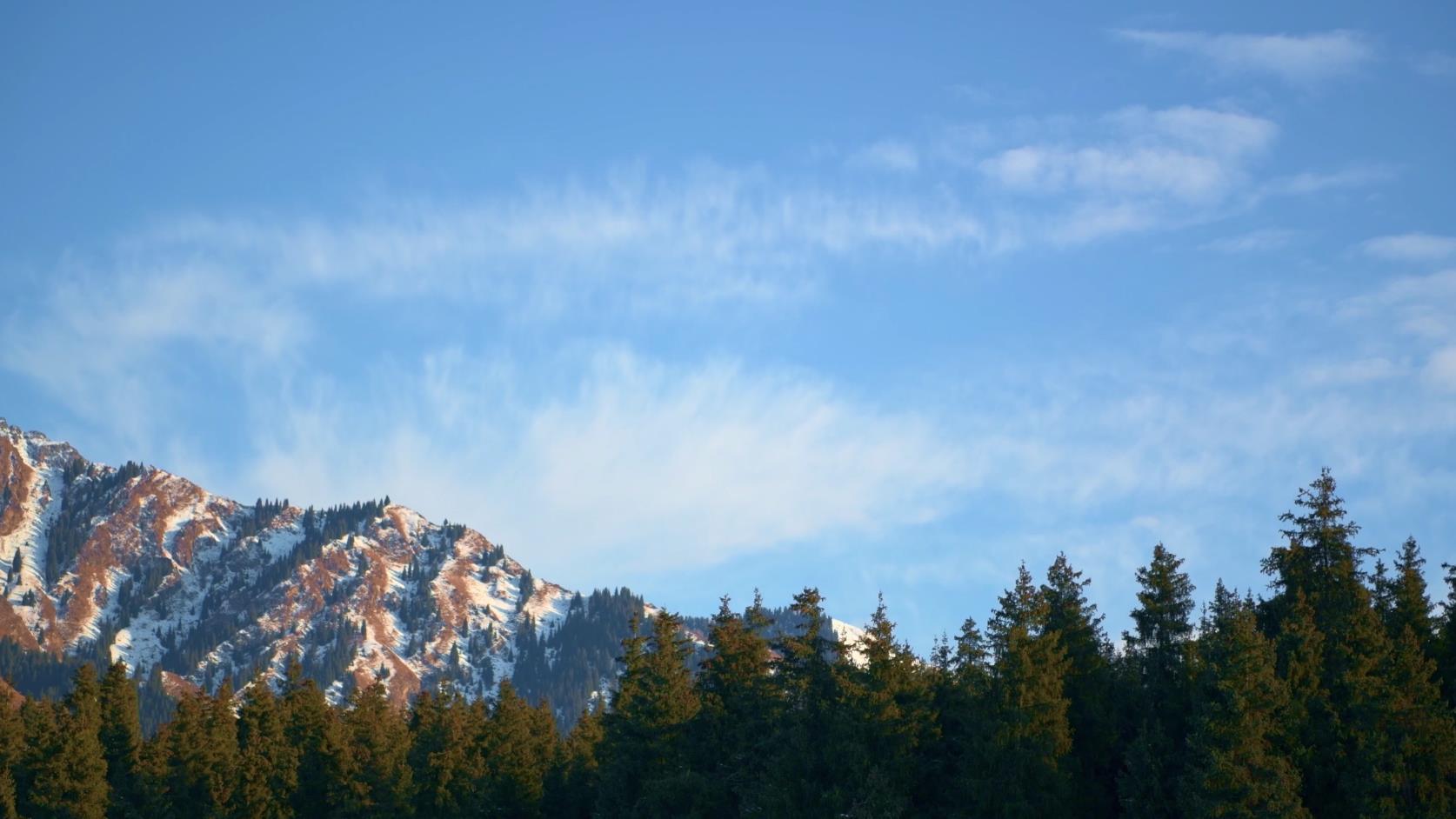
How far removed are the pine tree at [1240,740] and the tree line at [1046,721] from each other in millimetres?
97

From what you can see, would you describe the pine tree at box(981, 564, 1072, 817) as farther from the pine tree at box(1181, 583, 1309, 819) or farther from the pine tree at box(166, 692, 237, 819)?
the pine tree at box(166, 692, 237, 819)

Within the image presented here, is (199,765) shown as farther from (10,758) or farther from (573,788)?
(573,788)

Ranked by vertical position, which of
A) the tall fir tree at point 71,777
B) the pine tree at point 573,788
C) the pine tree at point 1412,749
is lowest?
the pine tree at point 1412,749

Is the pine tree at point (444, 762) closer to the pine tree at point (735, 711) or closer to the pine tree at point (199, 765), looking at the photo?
the pine tree at point (199, 765)

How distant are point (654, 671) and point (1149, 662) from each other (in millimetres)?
26360

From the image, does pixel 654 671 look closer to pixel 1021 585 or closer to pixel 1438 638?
pixel 1021 585

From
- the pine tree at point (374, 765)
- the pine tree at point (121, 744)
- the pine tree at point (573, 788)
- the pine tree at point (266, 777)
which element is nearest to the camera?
the pine tree at point (573, 788)

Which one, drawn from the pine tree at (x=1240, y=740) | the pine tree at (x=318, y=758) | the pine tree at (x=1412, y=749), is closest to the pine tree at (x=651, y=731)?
the pine tree at (x=318, y=758)

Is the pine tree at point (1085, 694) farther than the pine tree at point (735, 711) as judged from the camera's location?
No

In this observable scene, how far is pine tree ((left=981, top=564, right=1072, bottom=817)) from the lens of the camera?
54.3 meters

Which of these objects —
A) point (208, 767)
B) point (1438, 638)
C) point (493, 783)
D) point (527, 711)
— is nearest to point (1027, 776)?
point (1438, 638)

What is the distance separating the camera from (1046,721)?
2183 inches

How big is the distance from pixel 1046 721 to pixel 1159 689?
5448mm

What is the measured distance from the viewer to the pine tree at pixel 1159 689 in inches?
2064
